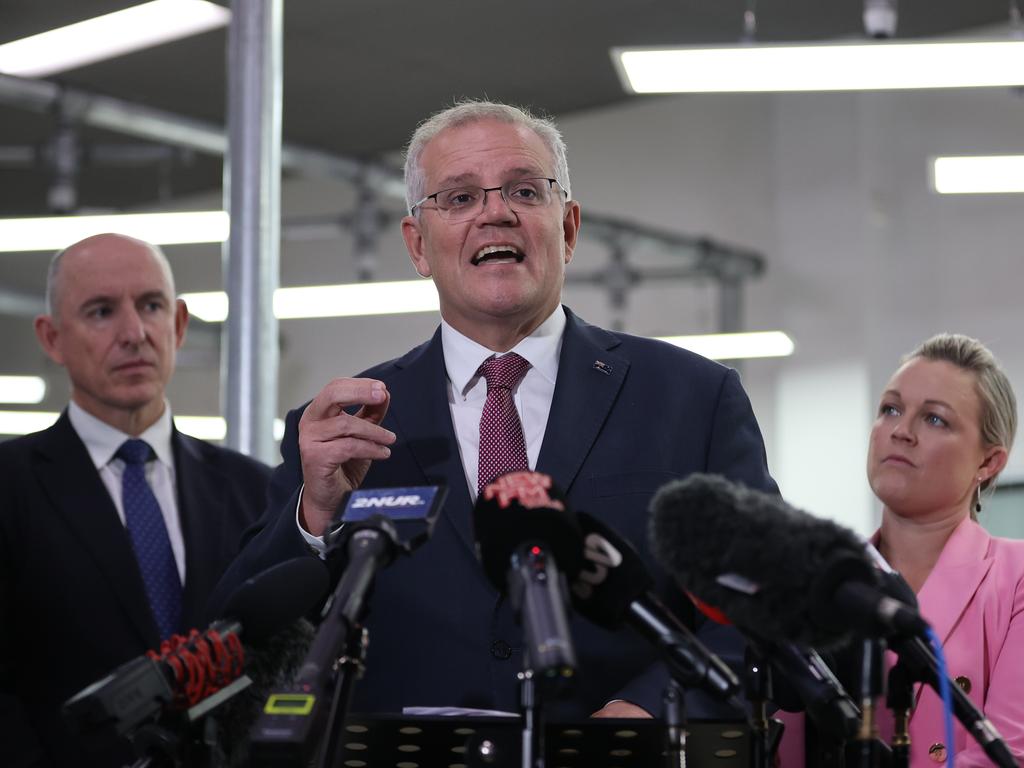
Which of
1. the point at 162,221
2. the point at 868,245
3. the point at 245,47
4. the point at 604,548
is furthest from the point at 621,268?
the point at 604,548

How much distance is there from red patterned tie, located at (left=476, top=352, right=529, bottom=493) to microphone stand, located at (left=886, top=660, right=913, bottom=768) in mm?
859

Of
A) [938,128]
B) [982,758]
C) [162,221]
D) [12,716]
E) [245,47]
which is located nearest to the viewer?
[982,758]

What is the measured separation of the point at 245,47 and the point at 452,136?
2216mm

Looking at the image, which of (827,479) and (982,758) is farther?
(827,479)

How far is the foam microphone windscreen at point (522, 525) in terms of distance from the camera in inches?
63.2

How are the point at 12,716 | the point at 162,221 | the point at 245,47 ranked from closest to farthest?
the point at 12,716, the point at 245,47, the point at 162,221

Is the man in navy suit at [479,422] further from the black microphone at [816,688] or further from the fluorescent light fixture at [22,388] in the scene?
the fluorescent light fixture at [22,388]

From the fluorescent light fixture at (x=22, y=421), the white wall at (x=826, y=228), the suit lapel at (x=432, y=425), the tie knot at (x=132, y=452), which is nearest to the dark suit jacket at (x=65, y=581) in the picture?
the tie knot at (x=132, y=452)

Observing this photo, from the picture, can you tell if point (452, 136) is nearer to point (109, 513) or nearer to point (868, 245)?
point (109, 513)

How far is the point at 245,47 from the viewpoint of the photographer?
4.73 meters

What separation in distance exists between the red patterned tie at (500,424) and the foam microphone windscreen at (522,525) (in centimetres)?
88

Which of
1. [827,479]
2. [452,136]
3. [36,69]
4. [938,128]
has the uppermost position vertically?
[938,128]

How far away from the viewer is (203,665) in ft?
5.52

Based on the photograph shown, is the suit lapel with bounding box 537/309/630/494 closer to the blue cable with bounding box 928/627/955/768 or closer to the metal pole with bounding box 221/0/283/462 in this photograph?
the blue cable with bounding box 928/627/955/768
